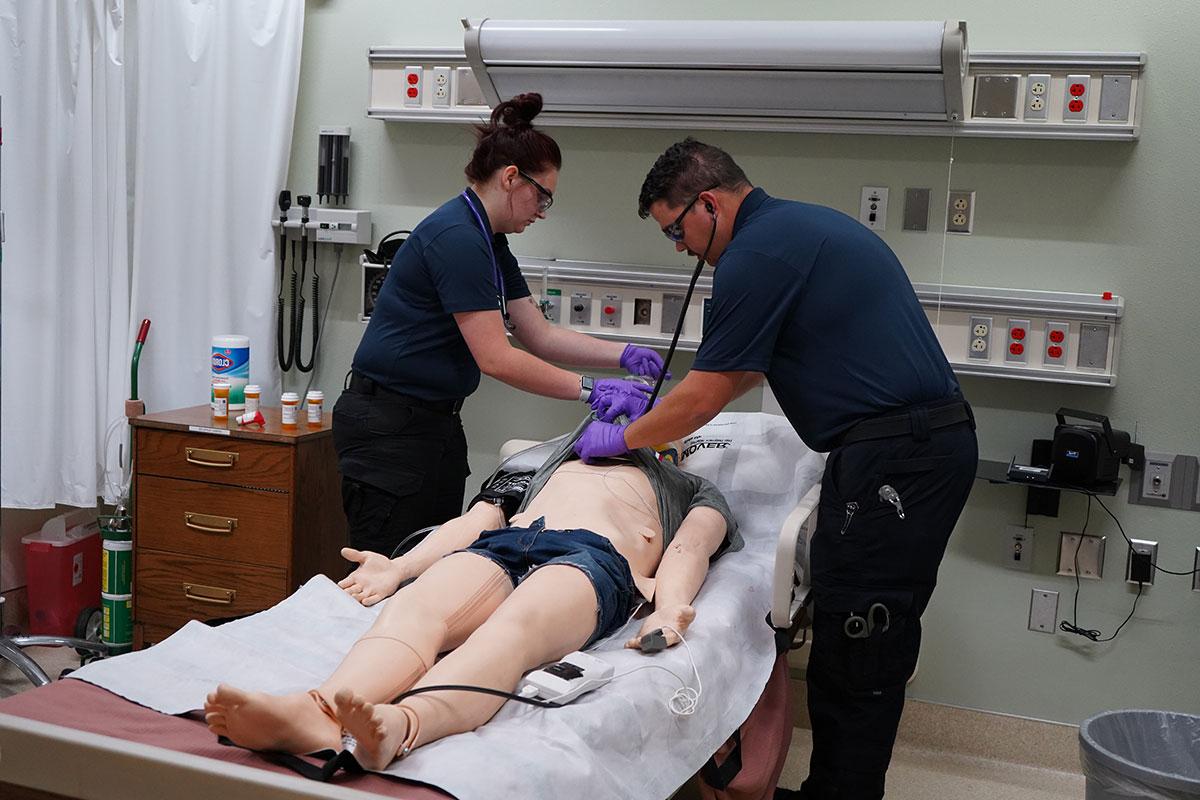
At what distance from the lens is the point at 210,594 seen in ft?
11.4

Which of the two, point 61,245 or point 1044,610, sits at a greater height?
point 61,245

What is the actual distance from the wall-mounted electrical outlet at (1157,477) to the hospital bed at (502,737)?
3.79ft

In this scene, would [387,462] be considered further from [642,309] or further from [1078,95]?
[1078,95]

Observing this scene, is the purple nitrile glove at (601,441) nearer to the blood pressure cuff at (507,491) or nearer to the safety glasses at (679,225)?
the blood pressure cuff at (507,491)

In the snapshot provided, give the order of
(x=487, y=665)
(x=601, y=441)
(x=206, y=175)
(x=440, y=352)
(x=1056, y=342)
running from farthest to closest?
(x=206, y=175), (x=1056, y=342), (x=440, y=352), (x=601, y=441), (x=487, y=665)

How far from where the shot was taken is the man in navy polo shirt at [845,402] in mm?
2305

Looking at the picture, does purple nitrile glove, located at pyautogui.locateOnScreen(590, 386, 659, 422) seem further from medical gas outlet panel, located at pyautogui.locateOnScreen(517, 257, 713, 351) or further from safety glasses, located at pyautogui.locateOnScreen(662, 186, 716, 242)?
medical gas outlet panel, located at pyautogui.locateOnScreen(517, 257, 713, 351)

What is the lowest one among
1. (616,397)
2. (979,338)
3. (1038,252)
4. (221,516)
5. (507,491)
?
(221,516)

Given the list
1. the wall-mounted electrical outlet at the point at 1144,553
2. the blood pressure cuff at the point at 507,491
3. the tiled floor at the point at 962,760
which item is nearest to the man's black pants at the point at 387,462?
the blood pressure cuff at the point at 507,491

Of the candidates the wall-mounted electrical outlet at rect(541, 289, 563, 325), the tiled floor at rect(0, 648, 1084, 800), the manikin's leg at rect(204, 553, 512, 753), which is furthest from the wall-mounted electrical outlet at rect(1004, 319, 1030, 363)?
the manikin's leg at rect(204, 553, 512, 753)

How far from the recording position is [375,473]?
9.32 feet

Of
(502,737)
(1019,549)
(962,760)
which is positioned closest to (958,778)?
(962,760)

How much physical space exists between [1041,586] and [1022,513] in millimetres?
220

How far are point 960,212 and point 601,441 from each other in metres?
1.36
